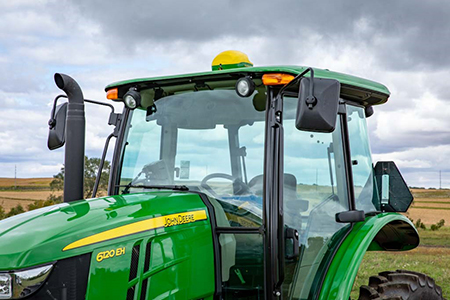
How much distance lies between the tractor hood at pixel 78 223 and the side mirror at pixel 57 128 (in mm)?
633

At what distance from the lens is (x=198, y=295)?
3.38m

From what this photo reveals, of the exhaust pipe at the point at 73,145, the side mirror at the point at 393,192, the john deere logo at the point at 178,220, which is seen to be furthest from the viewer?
the side mirror at the point at 393,192

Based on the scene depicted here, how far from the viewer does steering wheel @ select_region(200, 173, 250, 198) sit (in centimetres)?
371

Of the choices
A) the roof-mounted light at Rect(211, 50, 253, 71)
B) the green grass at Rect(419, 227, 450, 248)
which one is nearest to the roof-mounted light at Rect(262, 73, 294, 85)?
the roof-mounted light at Rect(211, 50, 253, 71)

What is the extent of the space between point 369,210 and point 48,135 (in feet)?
9.16

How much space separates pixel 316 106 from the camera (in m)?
3.14

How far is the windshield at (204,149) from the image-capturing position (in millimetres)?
3711

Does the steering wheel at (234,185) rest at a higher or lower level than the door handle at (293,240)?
higher

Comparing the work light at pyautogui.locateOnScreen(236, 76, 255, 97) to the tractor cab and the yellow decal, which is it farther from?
the yellow decal

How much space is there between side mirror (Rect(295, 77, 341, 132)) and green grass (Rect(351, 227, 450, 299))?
4783mm

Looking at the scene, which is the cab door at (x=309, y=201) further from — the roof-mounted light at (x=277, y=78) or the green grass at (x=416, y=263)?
the green grass at (x=416, y=263)

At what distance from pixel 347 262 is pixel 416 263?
789 cm

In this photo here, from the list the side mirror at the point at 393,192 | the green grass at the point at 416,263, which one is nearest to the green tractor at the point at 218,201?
the side mirror at the point at 393,192

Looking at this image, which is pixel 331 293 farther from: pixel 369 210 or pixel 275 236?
pixel 369 210
